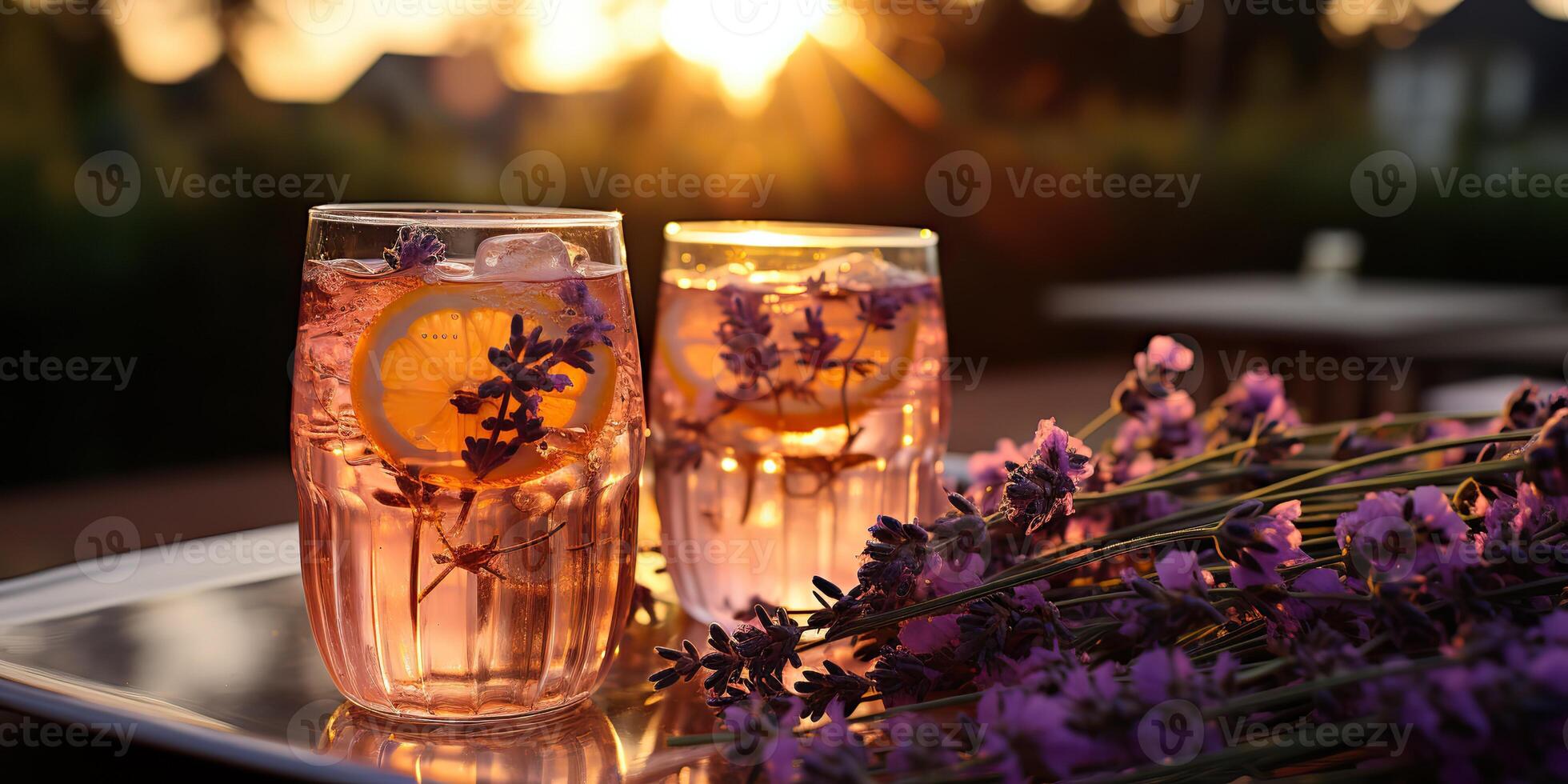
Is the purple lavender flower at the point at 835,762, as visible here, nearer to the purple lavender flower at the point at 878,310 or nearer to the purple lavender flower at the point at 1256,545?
the purple lavender flower at the point at 1256,545

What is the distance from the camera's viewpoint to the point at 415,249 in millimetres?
1012

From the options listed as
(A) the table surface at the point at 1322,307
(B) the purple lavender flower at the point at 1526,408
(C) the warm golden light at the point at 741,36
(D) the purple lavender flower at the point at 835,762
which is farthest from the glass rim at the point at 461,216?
(A) the table surface at the point at 1322,307

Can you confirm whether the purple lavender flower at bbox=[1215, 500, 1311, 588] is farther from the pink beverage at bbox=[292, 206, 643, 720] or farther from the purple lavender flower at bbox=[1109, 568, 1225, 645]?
the pink beverage at bbox=[292, 206, 643, 720]

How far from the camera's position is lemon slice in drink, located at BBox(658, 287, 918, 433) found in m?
1.30

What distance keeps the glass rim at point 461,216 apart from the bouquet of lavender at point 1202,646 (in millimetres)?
349

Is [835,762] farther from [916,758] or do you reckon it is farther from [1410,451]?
[1410,451]

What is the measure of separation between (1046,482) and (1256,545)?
159 millimetres

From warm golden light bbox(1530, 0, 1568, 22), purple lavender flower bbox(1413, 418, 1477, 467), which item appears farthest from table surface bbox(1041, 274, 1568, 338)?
purple lavender flower bbox(1413, 418, 1477, 467)

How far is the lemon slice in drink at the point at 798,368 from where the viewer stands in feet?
4.27

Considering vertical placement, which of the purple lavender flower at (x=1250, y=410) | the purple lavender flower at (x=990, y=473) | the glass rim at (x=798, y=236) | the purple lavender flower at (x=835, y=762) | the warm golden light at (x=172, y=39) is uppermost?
the warm golden light at (x=172, y=39)

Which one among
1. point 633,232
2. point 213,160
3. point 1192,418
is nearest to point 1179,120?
point 633,232

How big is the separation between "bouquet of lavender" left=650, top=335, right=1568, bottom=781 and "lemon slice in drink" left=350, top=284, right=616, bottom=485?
21 cm

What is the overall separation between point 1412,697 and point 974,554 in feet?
1.18

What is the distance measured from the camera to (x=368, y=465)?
103cm
